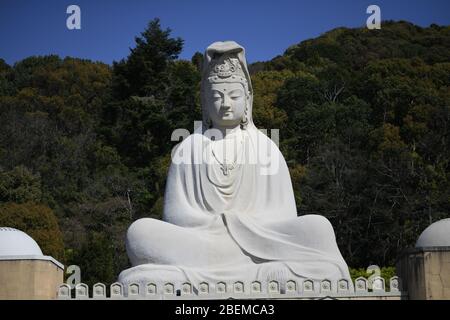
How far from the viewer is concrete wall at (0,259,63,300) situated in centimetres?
1329

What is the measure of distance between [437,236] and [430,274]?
0.81m

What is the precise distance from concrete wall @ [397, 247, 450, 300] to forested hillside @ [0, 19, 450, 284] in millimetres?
11547

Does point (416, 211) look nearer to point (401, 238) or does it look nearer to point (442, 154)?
point (401, 238)

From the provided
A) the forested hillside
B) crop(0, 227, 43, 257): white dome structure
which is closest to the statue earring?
crop(0, 227, 43, 257): white dome structure

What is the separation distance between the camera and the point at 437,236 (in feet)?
45.6

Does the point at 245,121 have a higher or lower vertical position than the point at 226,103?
lower

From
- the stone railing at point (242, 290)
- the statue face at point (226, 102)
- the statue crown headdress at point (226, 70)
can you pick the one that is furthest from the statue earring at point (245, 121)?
the stone railing at point (242, 290)

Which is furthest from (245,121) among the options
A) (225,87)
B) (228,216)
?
(228,216)

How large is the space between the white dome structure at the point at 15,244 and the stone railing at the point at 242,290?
110 cm

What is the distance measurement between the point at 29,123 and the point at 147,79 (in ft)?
15.0

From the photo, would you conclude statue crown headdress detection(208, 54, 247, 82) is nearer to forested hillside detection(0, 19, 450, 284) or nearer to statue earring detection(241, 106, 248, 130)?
statue earring detection(241, 106, 248, 130)

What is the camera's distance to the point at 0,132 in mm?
36969

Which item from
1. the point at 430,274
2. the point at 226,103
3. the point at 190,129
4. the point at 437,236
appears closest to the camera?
the point at 430,274

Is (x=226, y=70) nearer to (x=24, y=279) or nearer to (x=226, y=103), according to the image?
(x=226, y=103)
